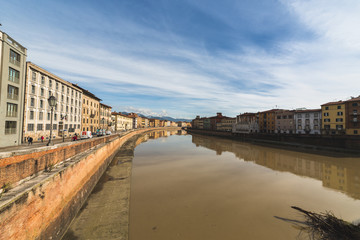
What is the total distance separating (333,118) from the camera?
52.8 m

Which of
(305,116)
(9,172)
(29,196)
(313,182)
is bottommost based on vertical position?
(313,182)

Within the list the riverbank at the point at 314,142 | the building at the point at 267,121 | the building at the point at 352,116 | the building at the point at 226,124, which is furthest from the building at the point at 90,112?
the building at the point at 226,124

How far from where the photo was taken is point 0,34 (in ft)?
64.7

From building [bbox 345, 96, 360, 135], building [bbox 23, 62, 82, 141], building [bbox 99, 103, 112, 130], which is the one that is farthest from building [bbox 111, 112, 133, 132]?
building [bbox 345, 96, 360, 135]

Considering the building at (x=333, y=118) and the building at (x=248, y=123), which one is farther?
the building at (x=248, y=123)

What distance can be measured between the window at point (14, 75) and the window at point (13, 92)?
1.04 meters

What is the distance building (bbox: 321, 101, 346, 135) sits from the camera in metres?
50.1

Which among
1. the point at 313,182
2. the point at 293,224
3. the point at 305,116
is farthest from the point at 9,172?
the point at 305,116

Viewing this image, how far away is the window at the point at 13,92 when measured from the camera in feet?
70.9

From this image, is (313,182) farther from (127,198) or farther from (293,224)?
(127,198)

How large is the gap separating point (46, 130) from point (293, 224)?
41874 mm

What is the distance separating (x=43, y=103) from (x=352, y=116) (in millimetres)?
82626

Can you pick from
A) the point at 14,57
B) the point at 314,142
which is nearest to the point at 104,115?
the point at 14,57

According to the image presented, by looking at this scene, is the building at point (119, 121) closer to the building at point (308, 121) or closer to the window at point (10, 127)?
the window at point (10, 127)
